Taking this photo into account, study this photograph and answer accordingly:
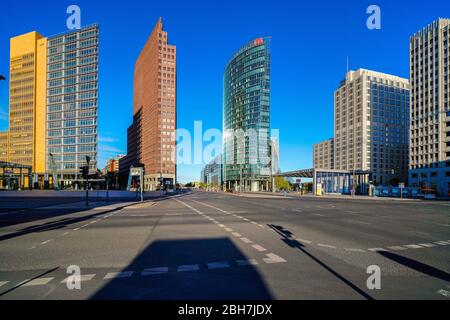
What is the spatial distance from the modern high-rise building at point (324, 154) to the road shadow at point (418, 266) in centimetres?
17275

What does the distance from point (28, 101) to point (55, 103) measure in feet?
55.1

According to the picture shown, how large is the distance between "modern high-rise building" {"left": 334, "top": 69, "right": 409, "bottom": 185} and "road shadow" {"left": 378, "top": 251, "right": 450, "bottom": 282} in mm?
131365

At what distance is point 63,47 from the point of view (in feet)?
370

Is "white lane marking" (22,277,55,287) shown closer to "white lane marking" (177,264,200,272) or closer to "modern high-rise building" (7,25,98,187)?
"white lane marking" (177,264,200,272)

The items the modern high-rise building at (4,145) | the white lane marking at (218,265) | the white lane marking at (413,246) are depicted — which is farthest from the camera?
the modern high-rise building at (4,145)

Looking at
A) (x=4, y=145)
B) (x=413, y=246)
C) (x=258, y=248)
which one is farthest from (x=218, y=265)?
(x=4, y=145)

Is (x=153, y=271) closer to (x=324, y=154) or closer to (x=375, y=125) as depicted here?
(x=375, y=125)

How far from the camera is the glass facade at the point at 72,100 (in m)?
108

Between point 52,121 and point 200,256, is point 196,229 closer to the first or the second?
point 200,256

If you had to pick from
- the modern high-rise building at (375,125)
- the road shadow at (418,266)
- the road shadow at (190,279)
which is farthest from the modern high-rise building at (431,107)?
the road shadow at (190,279)

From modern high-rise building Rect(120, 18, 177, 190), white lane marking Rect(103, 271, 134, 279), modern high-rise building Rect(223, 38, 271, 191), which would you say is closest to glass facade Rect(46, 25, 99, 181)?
modern high-rise building Rect(120, 18, 177, 190)

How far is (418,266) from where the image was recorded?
21.6 ft

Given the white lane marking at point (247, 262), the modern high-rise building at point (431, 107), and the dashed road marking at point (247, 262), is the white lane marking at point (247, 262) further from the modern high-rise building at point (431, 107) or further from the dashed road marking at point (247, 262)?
the modern high-rise building at point (431, 107)

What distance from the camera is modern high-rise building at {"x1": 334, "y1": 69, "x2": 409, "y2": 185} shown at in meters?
130
